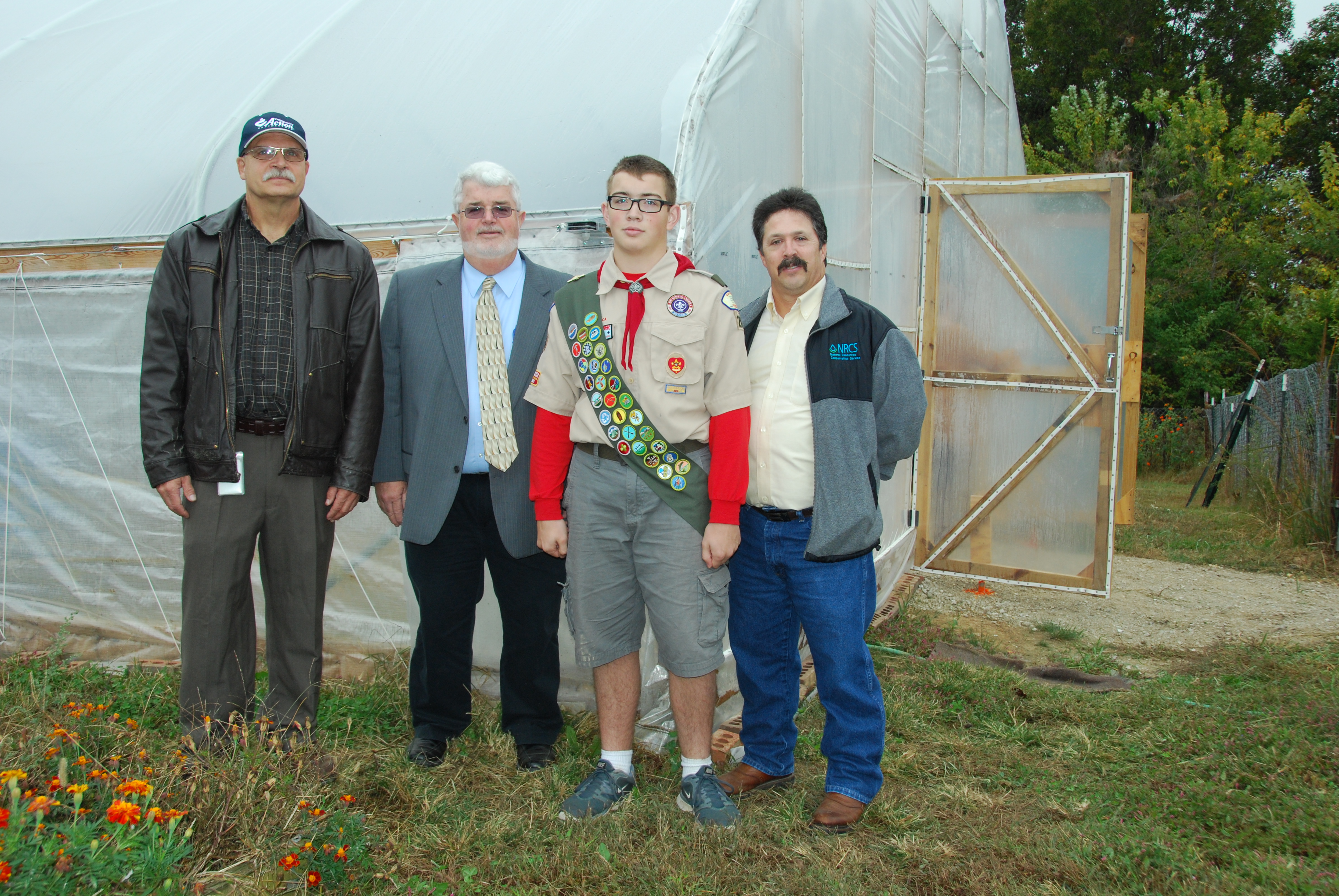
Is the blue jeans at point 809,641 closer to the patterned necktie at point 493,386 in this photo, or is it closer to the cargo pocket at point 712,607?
the cargo pocket at point 712,607

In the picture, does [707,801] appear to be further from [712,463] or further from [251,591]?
[251,591]

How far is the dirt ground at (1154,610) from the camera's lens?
5.37 meters

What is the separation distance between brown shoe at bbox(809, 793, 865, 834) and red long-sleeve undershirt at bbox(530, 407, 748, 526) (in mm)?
923

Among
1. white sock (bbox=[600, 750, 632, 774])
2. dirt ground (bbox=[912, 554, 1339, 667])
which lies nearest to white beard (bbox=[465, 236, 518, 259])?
white sock (bbox=[600, 750, 632, 774])

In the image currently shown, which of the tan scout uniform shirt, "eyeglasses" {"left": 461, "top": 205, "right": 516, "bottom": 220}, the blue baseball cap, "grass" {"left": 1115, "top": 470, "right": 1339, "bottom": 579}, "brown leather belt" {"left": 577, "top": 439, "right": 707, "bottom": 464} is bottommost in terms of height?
"grass" {"left": 1115, "top": 470, "right": 1339, "bottom": 579}

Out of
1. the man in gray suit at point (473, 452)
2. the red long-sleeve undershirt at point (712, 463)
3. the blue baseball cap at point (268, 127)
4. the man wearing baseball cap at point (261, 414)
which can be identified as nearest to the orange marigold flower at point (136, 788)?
the man wearing baseball cap at point (261, 414)

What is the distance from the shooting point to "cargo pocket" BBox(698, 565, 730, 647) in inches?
110

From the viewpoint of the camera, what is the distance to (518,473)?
309cm

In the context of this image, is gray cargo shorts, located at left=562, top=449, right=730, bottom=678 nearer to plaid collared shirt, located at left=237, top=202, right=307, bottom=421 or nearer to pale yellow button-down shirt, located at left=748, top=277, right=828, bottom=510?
pale yellow button-down shirt, located at left=748, top=277, right=828, bottom=510

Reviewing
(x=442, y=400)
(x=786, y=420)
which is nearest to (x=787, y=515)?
(x=786, y=420)

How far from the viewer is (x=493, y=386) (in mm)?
3094

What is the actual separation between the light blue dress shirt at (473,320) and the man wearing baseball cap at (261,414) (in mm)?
295

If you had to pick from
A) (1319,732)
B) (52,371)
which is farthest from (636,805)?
(52,371)

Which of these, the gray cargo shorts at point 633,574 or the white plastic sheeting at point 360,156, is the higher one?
the white plastic sheeting at point 360,156
